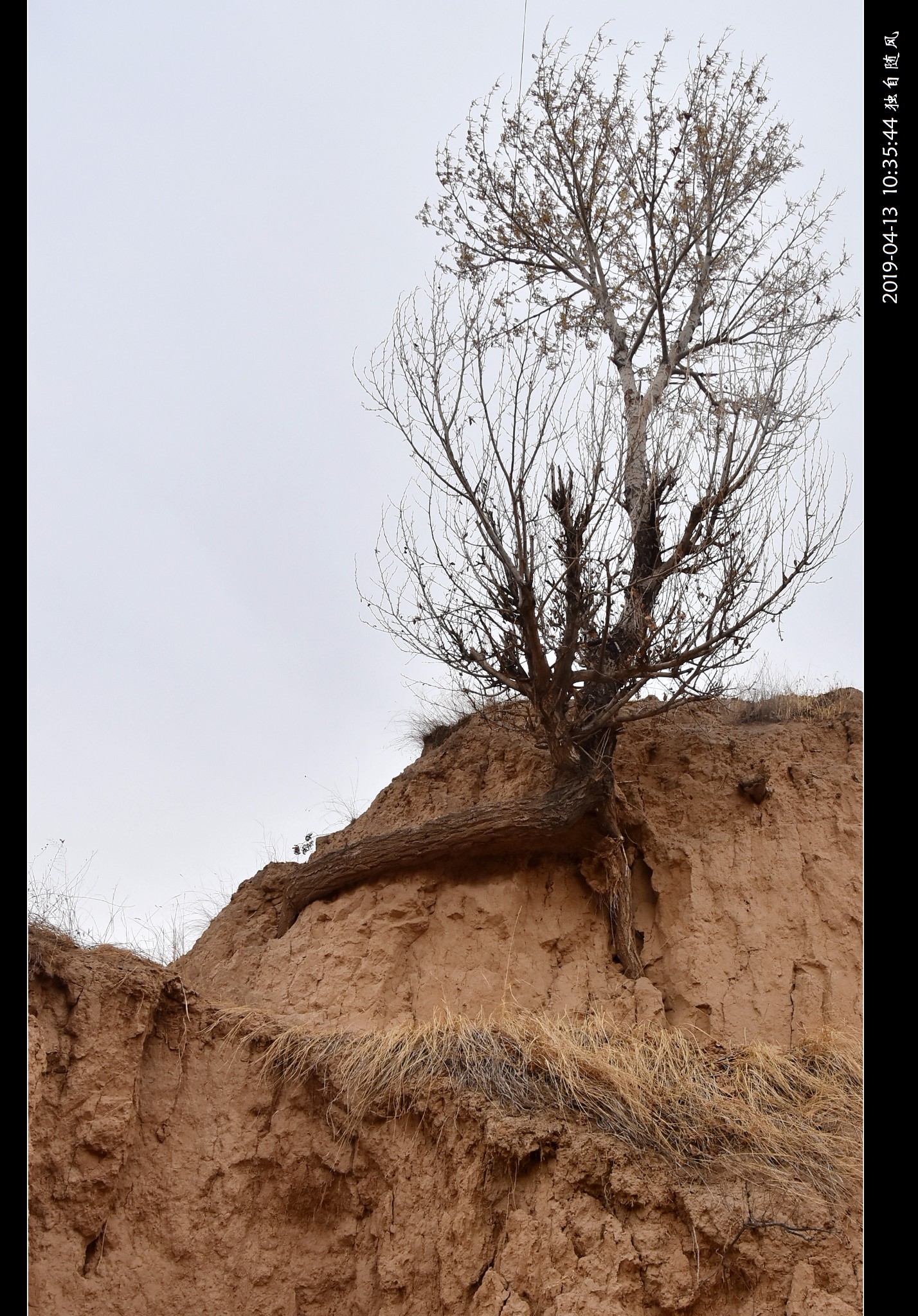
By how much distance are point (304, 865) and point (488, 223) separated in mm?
6027

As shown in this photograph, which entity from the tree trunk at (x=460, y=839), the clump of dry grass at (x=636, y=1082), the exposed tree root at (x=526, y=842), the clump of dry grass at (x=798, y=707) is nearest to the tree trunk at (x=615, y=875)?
the exposed tree root at (x=526, y=842)

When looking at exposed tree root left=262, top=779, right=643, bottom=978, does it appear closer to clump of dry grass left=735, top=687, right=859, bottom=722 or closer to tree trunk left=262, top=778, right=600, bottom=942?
tree trunk left=262, top=778, right=600, bottom=942

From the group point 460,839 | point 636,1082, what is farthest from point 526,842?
point 636,1082

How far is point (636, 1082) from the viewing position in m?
6.26

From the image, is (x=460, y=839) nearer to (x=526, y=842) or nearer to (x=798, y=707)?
(x=526, y=842)

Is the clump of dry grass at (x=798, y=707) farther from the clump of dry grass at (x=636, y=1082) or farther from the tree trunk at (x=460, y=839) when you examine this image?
the clump of dry grass at (x=636, y=1082)

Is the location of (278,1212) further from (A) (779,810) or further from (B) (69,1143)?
(A) (779,810)

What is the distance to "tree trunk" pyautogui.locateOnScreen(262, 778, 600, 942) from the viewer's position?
805cm

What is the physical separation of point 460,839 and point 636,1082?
2.39 m

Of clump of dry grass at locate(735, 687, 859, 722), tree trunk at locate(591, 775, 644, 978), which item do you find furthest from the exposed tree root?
clump of dry grass at locate(735, 687, 859, 722)

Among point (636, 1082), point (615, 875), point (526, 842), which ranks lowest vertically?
point (636, 1082)

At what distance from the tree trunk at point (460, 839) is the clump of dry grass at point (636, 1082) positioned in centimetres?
129

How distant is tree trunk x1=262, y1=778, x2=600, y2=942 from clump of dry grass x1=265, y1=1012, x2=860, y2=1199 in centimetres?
129

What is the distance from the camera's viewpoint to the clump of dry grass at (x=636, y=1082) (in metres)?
5.90
